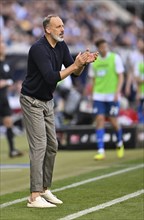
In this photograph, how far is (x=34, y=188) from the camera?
8.91m

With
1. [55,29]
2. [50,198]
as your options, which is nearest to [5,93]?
[50,198]

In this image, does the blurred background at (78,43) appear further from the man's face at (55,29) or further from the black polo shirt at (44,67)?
the man's face at (55,29)

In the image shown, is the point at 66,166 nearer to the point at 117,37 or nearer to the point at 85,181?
the point at 85,181

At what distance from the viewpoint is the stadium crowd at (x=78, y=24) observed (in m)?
25.2

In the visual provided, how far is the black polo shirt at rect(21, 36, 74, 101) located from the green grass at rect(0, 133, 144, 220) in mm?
1268

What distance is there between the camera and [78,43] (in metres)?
28.8

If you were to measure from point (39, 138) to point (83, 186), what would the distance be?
6.03 ft

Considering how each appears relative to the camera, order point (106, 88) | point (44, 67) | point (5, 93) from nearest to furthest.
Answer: point (44, 67)
point (106, 88)
point (5, 93)

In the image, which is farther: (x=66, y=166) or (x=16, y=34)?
(x=16, y=34)

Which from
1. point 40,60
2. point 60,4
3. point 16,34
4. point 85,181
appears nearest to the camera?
point 40,60

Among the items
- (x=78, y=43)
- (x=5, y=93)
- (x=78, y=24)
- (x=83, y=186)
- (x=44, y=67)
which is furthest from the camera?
(x=78, y=24)

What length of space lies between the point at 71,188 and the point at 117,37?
923 inches

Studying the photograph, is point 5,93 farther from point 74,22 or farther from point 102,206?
point 74,22

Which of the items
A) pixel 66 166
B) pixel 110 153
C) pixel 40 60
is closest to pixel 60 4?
pixel 110 153
